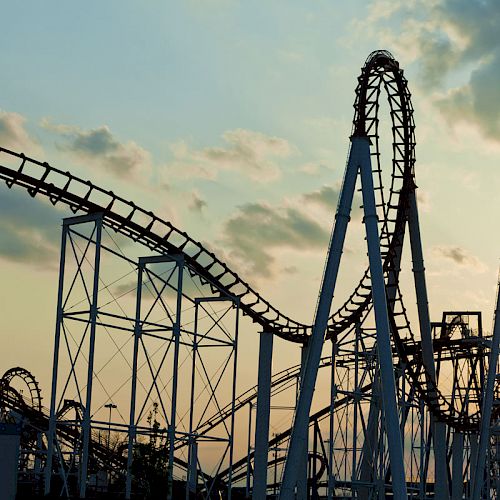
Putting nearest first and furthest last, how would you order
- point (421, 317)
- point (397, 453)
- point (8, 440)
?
point (8, 440) → point (397, 453) → point (421, 317)

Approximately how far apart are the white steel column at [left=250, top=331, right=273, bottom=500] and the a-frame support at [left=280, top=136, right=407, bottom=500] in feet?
26.9

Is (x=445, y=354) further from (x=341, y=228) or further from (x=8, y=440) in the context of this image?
(x=8, y=440)

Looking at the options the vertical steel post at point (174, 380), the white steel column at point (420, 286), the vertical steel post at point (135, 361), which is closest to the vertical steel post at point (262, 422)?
the vertical steel post at point (174, 380)

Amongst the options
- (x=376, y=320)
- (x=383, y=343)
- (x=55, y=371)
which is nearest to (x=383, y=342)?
(x=383, y=343)

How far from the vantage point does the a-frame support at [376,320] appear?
24453 mm

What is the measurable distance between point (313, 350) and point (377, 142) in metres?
7.86

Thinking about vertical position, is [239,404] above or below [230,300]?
below

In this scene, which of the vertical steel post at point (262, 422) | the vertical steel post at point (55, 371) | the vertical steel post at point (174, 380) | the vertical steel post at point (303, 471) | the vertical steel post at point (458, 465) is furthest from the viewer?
the vertical steel post at point (458, 465)

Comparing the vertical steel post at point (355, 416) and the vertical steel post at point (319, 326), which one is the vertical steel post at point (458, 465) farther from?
the vertical steel post at point (319, 326)

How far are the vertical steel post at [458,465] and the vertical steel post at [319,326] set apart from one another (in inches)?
681

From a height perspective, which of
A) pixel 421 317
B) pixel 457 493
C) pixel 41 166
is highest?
pixel 41 166

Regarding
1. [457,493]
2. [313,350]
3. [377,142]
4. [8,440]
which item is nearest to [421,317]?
[377,142]

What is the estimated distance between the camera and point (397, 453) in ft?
79.9

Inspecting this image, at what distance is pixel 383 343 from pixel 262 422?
32.8 feet
